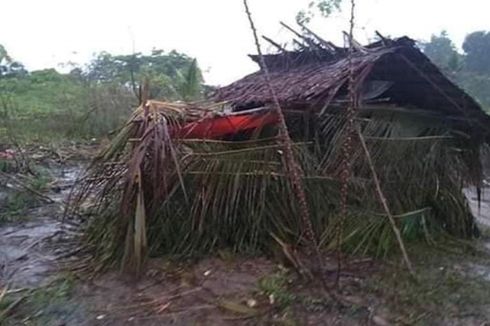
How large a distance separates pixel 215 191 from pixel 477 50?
2351 centimetres

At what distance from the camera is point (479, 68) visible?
24.3 metres

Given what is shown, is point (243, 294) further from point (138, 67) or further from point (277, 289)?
point (138, 67)

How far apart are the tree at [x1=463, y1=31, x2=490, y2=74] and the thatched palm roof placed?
1906 cm

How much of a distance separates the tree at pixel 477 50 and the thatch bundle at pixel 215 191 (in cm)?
2062

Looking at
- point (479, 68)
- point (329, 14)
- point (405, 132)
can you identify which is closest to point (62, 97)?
point (329, 14)

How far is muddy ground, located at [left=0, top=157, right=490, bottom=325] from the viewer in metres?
4.27

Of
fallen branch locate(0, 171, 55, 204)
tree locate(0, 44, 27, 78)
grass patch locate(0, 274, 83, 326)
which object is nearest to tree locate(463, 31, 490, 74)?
tree locate(0, 44, 27, 78)

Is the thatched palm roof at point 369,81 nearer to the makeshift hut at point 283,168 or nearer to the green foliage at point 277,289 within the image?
the makeshift hut at point 283,168

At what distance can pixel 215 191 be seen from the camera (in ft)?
17.8

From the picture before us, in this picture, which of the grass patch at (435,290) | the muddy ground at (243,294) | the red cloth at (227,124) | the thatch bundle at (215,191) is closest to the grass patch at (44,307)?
the muddy ground at (243,294)

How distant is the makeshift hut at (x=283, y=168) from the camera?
212 inches

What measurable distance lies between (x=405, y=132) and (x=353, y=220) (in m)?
1.73

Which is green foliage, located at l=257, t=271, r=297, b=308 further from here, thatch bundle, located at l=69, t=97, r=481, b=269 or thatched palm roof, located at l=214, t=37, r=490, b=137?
thatched palm roof, located at l=214, t=37, r=490, b=137

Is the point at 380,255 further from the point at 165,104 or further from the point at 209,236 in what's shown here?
the point at 165,104
